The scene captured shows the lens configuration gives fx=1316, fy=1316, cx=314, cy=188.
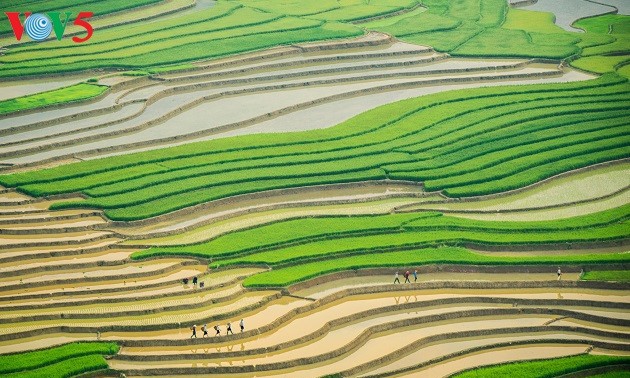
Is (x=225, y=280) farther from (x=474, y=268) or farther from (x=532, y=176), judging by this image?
(x=532, y=176)

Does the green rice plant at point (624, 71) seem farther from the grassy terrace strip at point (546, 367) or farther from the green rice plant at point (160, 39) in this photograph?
the grassy terrace strip at point (546, 367)

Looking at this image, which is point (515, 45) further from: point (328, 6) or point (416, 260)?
point (416, 260)

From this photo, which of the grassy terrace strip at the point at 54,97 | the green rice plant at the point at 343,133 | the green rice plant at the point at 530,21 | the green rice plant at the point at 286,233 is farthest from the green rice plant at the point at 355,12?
the green rice plant at the point at 286,233

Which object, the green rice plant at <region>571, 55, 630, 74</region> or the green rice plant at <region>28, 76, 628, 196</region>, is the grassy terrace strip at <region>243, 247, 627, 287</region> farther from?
the green rice plant at <region>571, 55, 630, 74</region>

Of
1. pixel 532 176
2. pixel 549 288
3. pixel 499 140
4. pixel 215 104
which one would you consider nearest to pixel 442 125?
pixel 499 140

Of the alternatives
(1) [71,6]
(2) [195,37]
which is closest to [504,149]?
(2) [195,37]

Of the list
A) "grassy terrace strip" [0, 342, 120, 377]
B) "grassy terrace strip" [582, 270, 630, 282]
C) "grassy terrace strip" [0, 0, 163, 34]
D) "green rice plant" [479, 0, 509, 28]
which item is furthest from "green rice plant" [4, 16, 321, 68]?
"grassy terrace strip" [582, 270, 630, 282]
